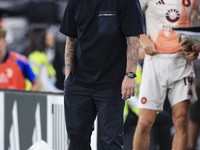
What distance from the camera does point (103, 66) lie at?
315cm

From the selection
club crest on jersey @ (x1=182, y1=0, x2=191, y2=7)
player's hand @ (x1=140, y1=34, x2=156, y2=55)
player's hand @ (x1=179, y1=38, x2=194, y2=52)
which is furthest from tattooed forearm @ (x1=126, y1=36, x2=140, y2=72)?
club crest on jersey @ (x1=182, y1=0, x2=191, y2=7)

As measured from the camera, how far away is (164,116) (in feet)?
14.3

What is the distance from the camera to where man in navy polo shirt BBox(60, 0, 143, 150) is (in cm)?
312

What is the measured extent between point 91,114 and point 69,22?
2.17 ft

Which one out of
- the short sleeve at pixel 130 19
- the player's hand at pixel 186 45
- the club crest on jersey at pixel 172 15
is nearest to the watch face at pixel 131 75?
the short sleeve at pixel 130 19

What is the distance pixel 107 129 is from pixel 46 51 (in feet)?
13.2

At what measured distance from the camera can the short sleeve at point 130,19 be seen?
310 cm

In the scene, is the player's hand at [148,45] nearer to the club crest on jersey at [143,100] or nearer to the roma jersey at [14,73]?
the club crest on jersey at [143,100]

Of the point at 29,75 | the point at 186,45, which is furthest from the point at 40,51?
the point at 186,45

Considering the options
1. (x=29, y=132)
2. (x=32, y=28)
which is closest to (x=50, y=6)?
(x=32, y=28)

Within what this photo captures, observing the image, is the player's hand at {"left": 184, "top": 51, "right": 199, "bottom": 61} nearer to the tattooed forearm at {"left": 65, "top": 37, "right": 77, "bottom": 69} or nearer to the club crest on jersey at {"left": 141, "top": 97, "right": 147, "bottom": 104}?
the club crest on jersey at {"left": 141, "top": 97, "right": 147, "bottom": 104}

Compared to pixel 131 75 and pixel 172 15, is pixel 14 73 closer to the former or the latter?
pixel 172 15

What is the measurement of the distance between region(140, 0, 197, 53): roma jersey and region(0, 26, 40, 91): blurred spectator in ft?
7.69

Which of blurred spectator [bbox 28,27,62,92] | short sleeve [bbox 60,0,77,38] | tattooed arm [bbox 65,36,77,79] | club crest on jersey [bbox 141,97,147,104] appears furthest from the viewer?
blurred spectator [bbox 28,27,62,92]
